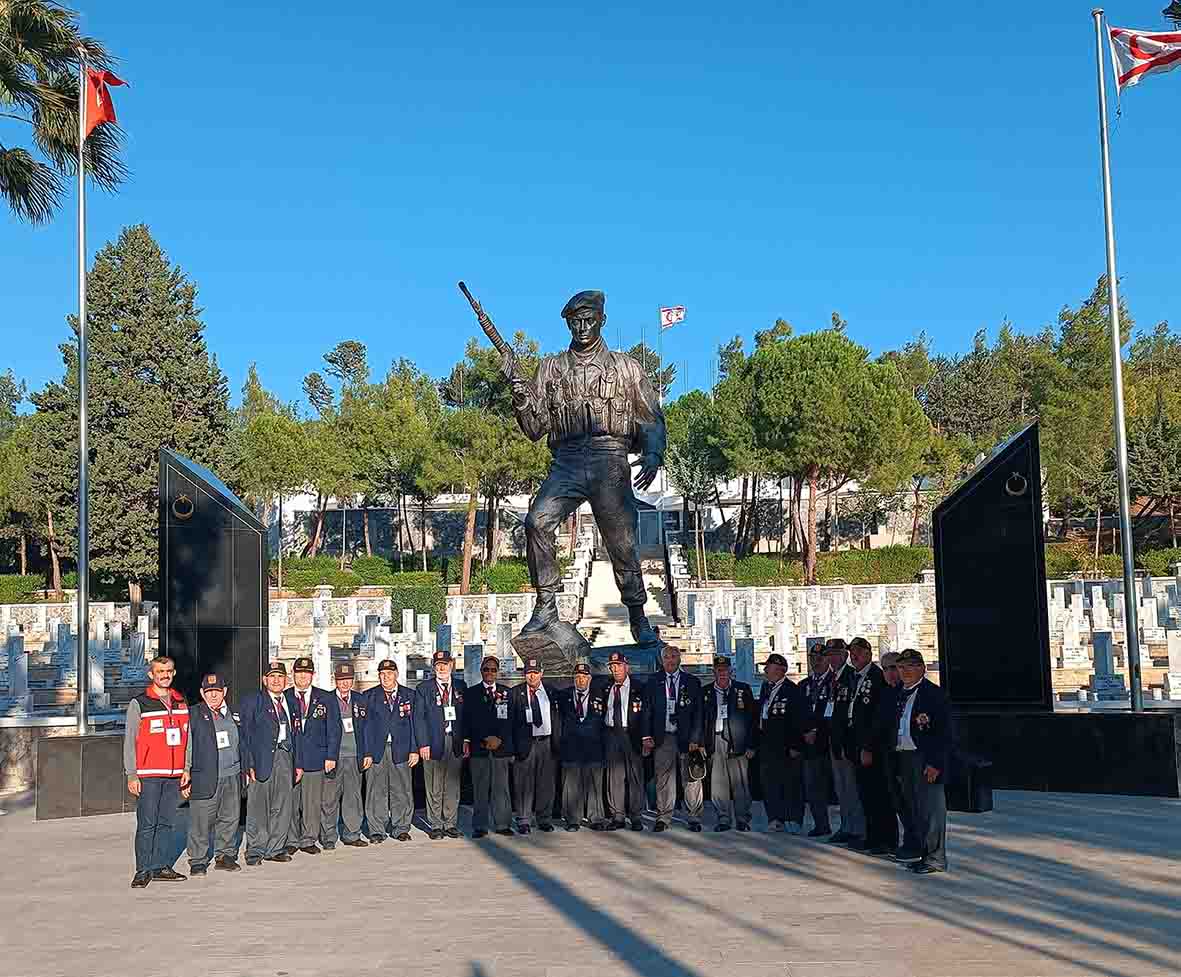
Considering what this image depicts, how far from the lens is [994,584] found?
10.2 m

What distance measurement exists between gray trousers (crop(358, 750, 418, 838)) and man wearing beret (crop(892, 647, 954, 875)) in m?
3.82

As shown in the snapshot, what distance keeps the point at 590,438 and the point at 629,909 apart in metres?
5.07

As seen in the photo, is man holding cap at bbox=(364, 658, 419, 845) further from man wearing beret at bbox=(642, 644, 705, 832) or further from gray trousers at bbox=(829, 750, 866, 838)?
gray trousers at bbox=(829, 750, 866, 838)

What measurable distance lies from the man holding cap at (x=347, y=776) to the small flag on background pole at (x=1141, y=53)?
404 inches

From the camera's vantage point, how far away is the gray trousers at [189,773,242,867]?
26.3ft

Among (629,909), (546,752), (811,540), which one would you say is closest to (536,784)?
(546,752)

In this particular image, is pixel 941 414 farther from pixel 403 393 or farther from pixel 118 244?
pixel 118 244

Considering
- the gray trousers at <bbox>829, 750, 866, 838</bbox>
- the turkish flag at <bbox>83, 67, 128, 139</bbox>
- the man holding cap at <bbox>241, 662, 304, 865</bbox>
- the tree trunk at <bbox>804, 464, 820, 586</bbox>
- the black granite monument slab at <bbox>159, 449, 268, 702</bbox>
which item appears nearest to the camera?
the man holding cap at <bbox>241, 662, 304, 865</bbox>

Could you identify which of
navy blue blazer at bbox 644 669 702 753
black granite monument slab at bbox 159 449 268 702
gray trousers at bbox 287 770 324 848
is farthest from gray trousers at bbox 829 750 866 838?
black granite monument slab at bbox 159 449 268 702

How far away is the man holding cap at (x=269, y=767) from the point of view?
8.28 metres

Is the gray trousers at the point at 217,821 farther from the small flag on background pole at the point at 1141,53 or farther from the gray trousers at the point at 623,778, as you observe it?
the small flag on background pole at the point at 1141,53

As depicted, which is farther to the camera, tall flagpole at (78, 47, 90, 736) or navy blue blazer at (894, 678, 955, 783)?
tall flagpole at (78, 47, 90, 736)

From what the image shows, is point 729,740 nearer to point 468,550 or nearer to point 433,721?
point 433,721

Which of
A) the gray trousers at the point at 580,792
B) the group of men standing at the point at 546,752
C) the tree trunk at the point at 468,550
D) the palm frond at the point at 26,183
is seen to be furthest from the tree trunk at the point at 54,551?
the gray trousers at the point at 580,792
